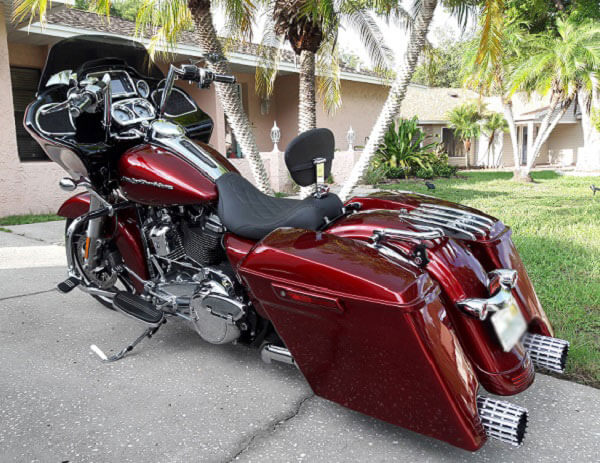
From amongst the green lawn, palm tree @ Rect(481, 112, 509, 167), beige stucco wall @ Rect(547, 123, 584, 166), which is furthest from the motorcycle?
beige stucco wall @ Rect(547, 123, 584, 166)

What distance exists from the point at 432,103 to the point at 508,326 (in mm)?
29454

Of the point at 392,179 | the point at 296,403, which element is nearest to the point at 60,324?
the point at 296,403

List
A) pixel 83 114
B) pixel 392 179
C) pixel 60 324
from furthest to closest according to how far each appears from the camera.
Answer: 1. pixel 392 179
2. pixel 60 324
3. pixel 83 114

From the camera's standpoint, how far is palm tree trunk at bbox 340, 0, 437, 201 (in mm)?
7285

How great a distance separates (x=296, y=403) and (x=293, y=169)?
1153mm

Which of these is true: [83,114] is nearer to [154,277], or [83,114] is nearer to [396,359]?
[154,277]

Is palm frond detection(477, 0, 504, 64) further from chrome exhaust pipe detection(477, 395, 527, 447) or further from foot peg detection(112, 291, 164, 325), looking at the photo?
chrome exhaust pipe detection(477, 395, 527, 447)

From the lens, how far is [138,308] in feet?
9.84

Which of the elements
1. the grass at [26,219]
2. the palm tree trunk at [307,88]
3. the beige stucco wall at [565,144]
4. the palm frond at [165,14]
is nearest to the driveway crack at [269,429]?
the palm frond at [165,14]

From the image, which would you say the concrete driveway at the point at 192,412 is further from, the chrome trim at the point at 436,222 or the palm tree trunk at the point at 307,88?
the palm tree trunk at the point at 307,88

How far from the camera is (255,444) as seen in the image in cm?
223

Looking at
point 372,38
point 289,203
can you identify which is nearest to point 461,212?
point 289,203

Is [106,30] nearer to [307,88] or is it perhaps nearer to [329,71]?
[329,71]

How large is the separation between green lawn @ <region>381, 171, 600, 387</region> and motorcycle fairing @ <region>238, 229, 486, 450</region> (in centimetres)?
135
